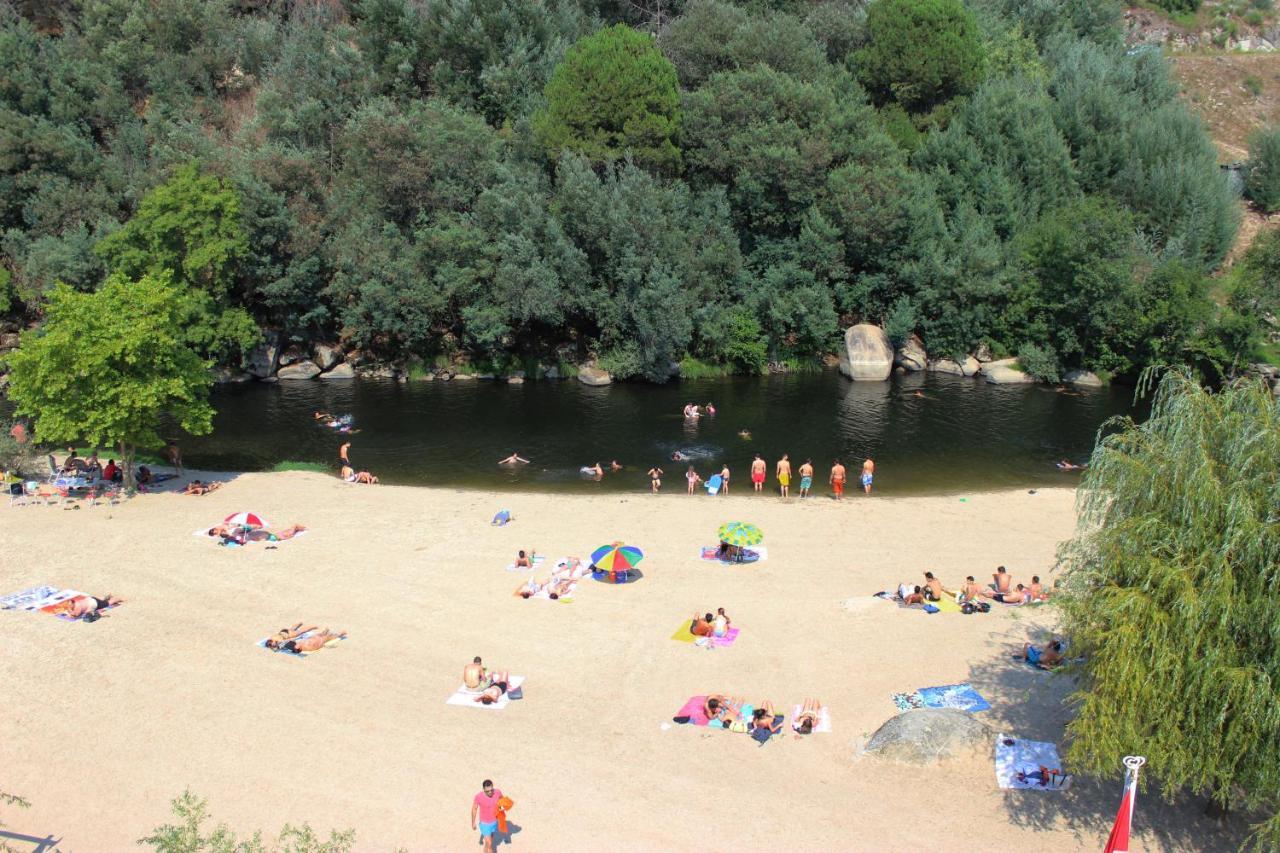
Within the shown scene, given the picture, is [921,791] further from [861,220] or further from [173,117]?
[173,117]

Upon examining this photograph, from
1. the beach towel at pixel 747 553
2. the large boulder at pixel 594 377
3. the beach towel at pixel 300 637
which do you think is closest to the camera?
the beach towel at pixel 300 637

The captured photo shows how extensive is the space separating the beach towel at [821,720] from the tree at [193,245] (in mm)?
41628

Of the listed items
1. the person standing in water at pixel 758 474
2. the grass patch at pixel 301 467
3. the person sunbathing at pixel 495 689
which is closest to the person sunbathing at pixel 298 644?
the person sunbathing at pixel 495 689

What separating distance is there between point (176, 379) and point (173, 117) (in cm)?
3939

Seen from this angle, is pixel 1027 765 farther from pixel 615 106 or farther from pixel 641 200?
pixel 615 106

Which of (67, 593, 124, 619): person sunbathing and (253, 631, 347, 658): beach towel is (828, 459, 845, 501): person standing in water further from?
(67, 593, 124, 619): person sunbathing

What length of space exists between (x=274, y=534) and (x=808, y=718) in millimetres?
19166

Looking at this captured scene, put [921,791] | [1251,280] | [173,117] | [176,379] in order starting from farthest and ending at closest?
[173,117]
[1251,280]
[176,379]
[921,791]

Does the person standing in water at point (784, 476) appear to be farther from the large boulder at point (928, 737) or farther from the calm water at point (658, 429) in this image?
the large boulder at point (928, 737)

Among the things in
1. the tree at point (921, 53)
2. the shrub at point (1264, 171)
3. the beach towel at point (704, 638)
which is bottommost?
the beach towel at point (704, 638)

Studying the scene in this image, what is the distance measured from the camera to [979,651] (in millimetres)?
23125

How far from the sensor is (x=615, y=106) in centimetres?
5656

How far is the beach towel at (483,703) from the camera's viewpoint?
21172 mm

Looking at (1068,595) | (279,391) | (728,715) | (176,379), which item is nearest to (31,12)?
(279,391)
